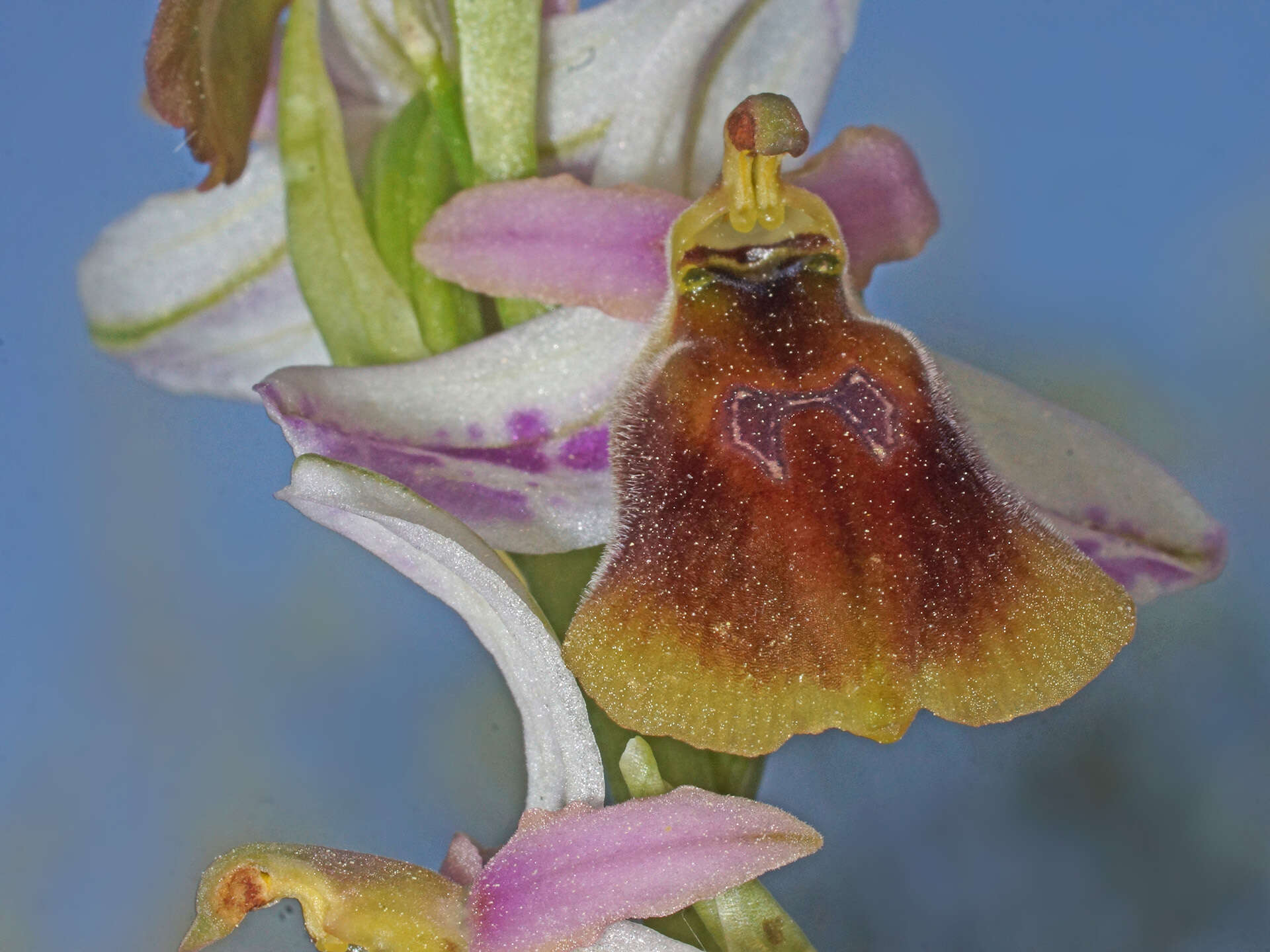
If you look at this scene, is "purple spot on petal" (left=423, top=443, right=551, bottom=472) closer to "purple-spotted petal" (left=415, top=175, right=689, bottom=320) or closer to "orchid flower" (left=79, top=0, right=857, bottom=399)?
"purple-spotted petal" (left=415, top=175, right=689, bottom=320)

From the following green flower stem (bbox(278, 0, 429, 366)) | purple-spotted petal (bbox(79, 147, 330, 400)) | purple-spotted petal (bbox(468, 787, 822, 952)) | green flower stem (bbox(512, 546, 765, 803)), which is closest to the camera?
purple-spotted petal (bbox(468, 787, 822, 952))

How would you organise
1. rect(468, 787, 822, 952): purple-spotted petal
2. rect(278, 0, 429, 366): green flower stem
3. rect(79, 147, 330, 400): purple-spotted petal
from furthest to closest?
rect(79, 147, 330, 400): purple-spotted petal
rect(278, 0, 429, 366): green flower stem
rect(468, 787, 822, 952): purple-spotted petal

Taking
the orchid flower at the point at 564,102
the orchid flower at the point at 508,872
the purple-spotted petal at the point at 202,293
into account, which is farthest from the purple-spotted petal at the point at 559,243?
the purple-spotted petal at the point at 202,293

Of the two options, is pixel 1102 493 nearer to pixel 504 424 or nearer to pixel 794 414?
pixel 794 414

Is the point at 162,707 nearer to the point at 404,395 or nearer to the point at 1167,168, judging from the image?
the point at 404,395

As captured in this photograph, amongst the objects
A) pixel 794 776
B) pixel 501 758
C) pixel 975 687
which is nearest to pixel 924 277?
pixel 794 776

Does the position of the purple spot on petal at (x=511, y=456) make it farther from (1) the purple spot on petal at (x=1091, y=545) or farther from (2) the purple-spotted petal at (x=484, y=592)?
(1) the purple spot on petal at (x=1091, y=545)

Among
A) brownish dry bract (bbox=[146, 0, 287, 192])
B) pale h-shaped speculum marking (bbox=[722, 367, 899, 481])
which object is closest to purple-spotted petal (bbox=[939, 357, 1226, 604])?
pale h-shaped speculum marking (bbox=[722, 367, 899, 481])
